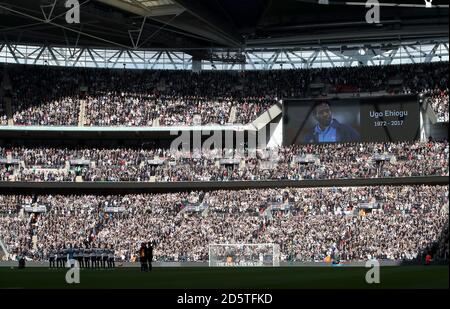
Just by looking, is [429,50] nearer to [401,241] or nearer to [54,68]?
[401,241]

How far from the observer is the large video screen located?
63969mm

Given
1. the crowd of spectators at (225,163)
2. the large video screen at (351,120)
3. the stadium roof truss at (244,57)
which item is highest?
the stadium roof truss at (244,57)

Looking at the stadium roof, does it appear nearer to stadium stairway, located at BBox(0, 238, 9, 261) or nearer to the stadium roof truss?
the stadium roof truss

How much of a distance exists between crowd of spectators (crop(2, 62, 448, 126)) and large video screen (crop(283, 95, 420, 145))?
4.65 feet

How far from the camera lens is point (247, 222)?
5709 centimetres

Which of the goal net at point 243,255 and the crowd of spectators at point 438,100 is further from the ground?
the crowd of spectators at point 438,100

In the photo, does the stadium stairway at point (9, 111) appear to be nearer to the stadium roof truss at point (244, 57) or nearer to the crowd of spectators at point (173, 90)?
the crowd of spectators at point (173, 90)

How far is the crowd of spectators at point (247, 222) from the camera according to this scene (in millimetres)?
51812

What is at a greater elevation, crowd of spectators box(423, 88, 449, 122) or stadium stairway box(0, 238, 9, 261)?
crowd of spectators box(423, 88, 449, 122)

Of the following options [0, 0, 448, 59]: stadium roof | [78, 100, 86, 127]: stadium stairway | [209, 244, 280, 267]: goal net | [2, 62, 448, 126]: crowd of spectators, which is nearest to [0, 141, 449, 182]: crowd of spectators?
[78, 100, 86, 127]: stadium stairway

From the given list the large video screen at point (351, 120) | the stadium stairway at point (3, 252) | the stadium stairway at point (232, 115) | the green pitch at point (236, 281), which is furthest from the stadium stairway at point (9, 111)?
the green pitch at point (236, 281)

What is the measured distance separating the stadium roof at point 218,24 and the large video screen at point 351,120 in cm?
553
